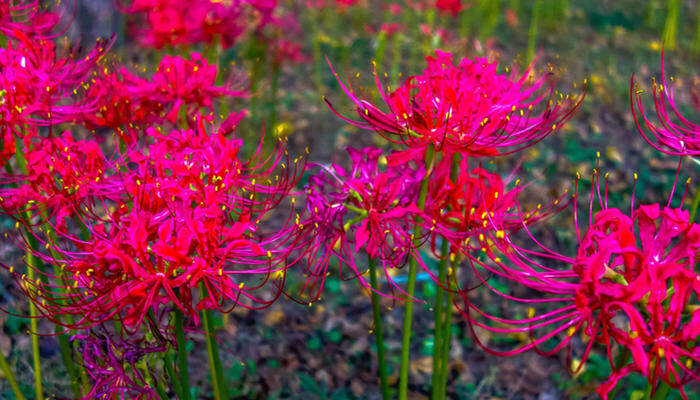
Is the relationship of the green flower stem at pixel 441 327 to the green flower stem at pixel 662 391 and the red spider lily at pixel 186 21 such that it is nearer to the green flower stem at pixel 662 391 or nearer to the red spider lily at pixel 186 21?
the green flower stem at pixel 662 391

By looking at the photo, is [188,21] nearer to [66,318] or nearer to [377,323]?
[66,318]

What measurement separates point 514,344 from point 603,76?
3.48m

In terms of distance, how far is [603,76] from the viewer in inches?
210

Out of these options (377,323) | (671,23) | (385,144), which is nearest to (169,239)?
(377,323)

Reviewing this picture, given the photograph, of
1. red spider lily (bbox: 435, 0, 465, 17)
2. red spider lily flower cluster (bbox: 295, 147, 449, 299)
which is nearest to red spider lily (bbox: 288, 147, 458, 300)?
red spider lily flower cluster (bbox: 295, 147, 449, 299)

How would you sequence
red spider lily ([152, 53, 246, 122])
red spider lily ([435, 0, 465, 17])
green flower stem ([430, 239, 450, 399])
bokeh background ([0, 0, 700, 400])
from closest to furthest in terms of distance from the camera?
1. green flower stem ([430, 239, 450, 399])
2. red spider lily ([152, 53, 246, 122])
3. bokeh background ([0, 0, 700, 400])
4. red spider lily ([435, 0, 465, 17])

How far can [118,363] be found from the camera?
1320 millimetres

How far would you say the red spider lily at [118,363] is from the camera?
1303mm

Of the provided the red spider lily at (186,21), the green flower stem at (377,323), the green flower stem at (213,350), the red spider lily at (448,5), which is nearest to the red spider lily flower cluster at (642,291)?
the green flower stem at (377,323)

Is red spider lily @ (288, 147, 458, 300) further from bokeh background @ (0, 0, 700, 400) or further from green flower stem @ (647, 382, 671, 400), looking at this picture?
green flower stem @ (647, 382, 671, 400)

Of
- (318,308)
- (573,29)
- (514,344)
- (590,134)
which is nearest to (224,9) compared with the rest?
(318,308)

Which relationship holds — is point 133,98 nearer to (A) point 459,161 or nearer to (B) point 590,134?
(A) point 459,161

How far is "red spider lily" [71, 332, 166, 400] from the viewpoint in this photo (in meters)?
1.30

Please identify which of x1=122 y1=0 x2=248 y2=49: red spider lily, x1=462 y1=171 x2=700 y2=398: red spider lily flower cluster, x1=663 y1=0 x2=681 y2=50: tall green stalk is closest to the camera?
x1=462 y1=171 x2=700 y2=398: red spider lily flower cluster
